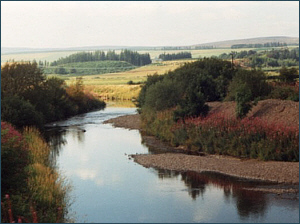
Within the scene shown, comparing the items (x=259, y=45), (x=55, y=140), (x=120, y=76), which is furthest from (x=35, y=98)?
(x=120, y=76)

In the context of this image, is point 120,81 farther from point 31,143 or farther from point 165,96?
point 31,143

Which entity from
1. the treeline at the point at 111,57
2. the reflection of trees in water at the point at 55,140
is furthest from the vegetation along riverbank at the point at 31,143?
the treeline at the point at 111,57

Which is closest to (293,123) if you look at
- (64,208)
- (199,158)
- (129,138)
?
(199,158)

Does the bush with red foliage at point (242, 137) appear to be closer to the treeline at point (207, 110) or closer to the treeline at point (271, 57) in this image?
the treeline at point (207, 110)

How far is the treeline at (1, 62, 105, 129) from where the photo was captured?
93.1 feet

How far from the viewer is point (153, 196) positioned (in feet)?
57.8

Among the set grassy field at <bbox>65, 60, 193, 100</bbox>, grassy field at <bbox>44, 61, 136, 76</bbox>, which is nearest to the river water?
grassy field at <bbox>44, 61, 136, 76</bbox>

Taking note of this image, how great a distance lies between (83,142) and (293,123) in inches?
464

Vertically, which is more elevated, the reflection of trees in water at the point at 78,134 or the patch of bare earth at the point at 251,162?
the patch of bare earth at the point at 251,162

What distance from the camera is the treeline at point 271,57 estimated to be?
48.4m

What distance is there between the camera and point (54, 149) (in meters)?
27.4

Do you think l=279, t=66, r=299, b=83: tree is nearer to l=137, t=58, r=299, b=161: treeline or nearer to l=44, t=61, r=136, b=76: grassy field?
l=137, t=58, r=299, b=161: treeline

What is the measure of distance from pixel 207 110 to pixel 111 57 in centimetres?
3336

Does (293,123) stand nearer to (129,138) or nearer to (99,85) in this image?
(129,138)
